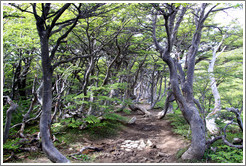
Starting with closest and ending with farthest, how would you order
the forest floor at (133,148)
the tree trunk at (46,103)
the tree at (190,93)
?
the tree trunk at (46,103), the tree at (190,93), the forest floor at (133,148)

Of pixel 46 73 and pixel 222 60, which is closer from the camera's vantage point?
pixel 46 73

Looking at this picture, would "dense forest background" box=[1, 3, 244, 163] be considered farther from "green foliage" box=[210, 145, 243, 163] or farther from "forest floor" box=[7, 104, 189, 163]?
"forest floor" box=[7, 104, 189, 163]

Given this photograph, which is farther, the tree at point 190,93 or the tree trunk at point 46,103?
the tree at point 190,93

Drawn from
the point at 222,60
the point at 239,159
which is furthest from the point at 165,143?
the point at 222,60

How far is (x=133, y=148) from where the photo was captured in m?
6.43

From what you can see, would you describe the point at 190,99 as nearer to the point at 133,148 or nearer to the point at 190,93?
the point at 190,93

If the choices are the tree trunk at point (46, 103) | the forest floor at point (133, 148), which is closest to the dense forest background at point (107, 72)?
the tree trunk at point (46, 103)

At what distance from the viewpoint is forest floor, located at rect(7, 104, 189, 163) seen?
5281 mm

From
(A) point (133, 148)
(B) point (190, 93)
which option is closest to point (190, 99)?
(B) point (190, 93)

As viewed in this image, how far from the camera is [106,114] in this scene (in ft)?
27.8

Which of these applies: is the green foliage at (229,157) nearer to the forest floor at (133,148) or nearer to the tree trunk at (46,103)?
the forest floor at (133,148)

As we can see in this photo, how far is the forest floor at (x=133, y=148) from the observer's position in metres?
5.28

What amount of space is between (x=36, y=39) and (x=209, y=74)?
779 cm

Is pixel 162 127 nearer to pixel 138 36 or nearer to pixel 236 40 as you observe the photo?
pixel 138 36
